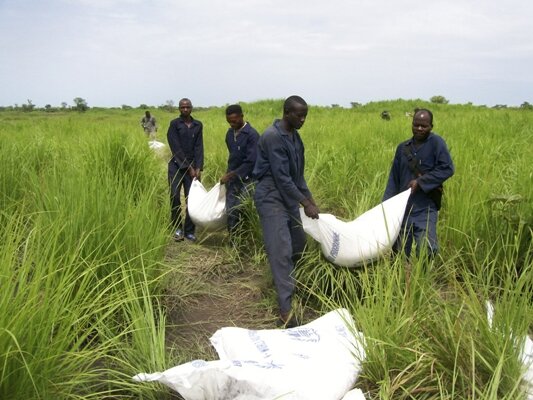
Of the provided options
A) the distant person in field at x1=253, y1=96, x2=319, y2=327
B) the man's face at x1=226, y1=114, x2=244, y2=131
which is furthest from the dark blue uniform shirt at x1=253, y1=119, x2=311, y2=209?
the man's face at x1=226, y1=114, x2=244, y2=131

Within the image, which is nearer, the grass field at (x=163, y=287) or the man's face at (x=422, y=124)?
the grass field at (x=163, y=287)

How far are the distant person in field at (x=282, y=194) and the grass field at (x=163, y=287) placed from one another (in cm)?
21

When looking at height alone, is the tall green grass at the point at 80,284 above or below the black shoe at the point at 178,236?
above

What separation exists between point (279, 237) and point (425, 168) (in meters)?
1.14

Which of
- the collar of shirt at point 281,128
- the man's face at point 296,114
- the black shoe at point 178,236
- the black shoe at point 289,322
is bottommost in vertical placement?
the black shoe at point 289,322

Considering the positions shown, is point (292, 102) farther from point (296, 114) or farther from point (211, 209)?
point (211, 209)

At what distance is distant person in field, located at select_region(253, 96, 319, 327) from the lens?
2.79 meters

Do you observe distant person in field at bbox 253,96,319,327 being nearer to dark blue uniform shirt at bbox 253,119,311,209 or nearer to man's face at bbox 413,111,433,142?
dark blue uniform shirt at bbox 253,119,311,209

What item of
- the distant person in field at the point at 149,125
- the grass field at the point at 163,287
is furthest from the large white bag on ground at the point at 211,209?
the distant person in field at the point at 149,125

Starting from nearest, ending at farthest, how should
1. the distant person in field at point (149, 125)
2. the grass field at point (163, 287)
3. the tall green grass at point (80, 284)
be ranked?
the tall green grass at point (80, 284)
the grass field at point (163, 287)
the distant person in field at point (149, 125)

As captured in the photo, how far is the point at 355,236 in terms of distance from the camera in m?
2.70

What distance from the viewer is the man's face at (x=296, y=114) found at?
279 cm

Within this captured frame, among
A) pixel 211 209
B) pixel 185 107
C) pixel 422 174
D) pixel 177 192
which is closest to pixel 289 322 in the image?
pixel 422 174

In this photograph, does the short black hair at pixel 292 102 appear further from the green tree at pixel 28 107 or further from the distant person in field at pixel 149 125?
the green tree at pixel 28 107
